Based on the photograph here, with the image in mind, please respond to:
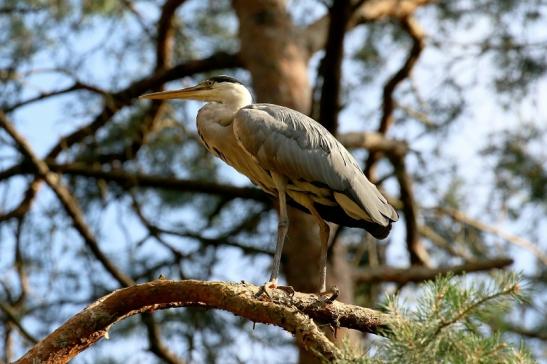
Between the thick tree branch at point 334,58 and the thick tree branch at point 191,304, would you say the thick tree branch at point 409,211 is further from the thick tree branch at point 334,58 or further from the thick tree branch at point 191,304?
the thick tree branch at point 191,304

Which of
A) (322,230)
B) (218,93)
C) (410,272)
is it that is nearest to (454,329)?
(322,230)

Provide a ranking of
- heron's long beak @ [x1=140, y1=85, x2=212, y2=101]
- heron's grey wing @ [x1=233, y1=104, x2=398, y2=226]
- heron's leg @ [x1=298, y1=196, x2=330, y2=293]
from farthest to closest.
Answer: heron's long beak @ [x1=140, y1=85, x2=212, y2=101] < heron's leg @ [x1=298, y1=196, x2=330, y2=293] < heron's grey wing @ [x1=233, y1=104, x2=398, y2=226]

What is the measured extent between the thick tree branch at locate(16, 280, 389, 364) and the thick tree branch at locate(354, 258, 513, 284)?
10.2 ft

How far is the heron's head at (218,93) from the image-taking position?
5246 mm

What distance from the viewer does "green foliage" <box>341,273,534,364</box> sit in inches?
91.7

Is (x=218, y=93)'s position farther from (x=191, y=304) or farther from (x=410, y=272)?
(x=410, y=272)

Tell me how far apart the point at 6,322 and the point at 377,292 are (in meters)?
3.29

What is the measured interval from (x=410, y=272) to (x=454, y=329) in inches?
177

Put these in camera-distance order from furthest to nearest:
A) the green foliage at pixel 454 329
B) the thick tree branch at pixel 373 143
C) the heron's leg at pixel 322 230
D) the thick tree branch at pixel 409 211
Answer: the thick tree branch at pixel 409 211
the thick tree branch at pixel 373 143
the heron's leg at pixel 322 230
the green foliage at pixel 454 329

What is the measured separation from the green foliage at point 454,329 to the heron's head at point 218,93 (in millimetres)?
2965

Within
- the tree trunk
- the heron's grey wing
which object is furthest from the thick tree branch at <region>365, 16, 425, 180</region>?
the heron's grey wing

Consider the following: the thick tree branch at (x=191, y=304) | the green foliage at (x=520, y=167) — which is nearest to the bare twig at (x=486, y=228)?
the green foliage at (x=520, y=167)

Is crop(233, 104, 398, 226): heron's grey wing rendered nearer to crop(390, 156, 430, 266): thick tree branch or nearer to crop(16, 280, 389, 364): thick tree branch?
crop(16, 280, 389, 364): thick tree branch

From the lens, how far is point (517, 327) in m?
7.30
